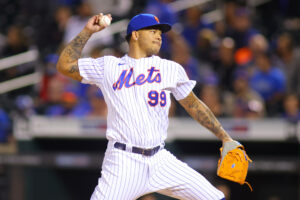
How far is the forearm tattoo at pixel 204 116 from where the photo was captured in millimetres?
4055

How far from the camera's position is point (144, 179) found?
380 cm

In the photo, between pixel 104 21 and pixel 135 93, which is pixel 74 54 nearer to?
pixel 104 21

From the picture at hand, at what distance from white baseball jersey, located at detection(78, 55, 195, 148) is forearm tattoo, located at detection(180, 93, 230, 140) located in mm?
182

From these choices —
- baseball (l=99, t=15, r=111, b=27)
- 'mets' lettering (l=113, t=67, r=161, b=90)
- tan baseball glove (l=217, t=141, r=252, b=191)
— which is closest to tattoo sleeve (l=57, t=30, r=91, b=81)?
baseball (l=99, t=15, r=111, b=27)

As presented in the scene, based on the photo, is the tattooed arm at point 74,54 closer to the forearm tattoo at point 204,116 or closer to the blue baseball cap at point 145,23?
the blue baseball cap at point 145,23

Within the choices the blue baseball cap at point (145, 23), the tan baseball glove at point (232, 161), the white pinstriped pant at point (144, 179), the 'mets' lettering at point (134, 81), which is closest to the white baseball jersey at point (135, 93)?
the 'mets' lettering at point (134, 81)

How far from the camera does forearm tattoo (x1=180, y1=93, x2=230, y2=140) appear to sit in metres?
4.05

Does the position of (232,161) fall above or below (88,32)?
below

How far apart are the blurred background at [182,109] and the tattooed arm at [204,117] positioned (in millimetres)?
2019

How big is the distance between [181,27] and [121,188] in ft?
17.4

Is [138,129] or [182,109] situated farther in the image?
[182,109]

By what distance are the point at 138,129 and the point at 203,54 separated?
14.4 feet

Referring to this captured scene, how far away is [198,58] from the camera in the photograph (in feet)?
26.7

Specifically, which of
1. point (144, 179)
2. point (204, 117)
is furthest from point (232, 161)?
point (144, 179)
